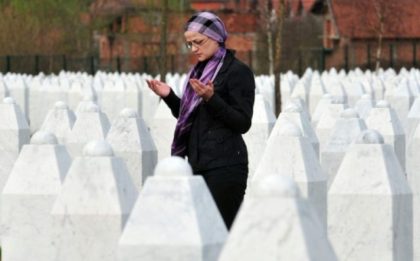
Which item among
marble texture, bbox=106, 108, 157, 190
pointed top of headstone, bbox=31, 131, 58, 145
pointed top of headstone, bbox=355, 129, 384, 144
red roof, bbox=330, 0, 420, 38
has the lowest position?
red roof, bbox=330, 0, 420, 38

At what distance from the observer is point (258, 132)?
51.2 ft

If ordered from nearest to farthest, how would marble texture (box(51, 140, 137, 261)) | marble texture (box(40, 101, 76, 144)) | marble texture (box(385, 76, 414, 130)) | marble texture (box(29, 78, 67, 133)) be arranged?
marble texture (box(51, 140, 137, 261)), marble texture (box(40, 101, 76, 144)), marble texture (box(385, 76, 414, 130)), marble texture (box(29, 78, 67, 133))

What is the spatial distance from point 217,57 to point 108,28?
8338 centimetres

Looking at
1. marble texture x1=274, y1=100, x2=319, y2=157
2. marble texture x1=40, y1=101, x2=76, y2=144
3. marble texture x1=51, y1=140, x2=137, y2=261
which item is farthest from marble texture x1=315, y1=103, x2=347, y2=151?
marble texture x1=51, y1=140, x2=137, y2=261

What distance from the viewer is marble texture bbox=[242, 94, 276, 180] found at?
593 inches

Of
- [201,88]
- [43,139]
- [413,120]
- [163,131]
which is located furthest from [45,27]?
[201,88]

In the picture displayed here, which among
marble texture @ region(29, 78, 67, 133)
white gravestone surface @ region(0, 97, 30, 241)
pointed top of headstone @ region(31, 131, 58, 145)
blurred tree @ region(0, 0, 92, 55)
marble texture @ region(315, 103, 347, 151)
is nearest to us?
pointed top of headstone @ region(31, 131, 58, 145)

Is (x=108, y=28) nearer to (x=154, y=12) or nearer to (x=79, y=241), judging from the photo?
(x=154, y=12)

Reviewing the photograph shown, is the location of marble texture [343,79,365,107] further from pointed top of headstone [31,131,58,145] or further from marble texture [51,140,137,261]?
marble texture [51,140,137,261]

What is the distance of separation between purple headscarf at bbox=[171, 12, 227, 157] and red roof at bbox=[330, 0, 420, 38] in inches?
2339

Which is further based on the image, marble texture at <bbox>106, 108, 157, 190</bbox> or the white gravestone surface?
the white gravestone surface

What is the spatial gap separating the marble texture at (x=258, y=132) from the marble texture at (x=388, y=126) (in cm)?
95

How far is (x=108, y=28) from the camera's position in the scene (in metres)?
92.0

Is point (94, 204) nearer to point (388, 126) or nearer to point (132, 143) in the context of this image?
point (132, 143)
